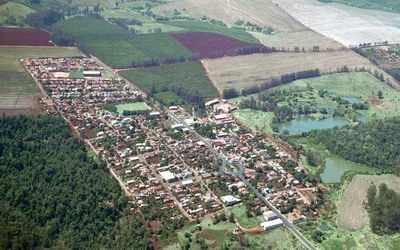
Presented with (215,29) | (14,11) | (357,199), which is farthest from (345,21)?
(357,199)

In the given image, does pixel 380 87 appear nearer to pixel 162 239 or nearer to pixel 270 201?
pixel 270 201

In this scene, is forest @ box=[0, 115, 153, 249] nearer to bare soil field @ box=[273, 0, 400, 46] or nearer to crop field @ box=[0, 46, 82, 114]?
crop field @ box=[0, 46, 82, 114]

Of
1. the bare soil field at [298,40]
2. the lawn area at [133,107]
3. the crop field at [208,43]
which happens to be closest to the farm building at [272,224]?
the lawn area at [133,107]

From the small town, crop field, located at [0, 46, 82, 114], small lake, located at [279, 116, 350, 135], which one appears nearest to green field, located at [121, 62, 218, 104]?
the small town

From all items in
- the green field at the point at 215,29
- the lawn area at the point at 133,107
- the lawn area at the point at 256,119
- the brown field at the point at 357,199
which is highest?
the green field at the point at 215,29

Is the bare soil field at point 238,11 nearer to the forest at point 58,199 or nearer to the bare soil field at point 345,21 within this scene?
the bare soil field at point 345,21
